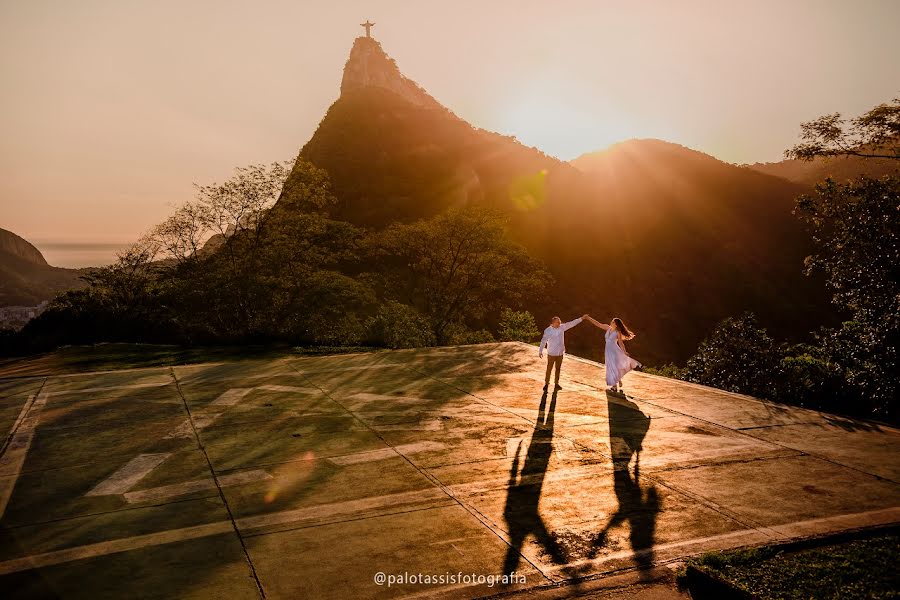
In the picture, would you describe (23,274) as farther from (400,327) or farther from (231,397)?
(231,397)

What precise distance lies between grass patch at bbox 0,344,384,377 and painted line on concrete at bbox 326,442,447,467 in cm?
960

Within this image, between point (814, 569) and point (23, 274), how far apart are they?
14072 cm

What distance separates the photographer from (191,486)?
623 cm

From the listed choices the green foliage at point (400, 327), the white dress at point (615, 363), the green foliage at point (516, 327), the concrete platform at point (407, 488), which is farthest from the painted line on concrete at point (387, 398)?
the green foliage at point (516, 327)

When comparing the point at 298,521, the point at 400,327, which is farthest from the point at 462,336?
the point at 298,521

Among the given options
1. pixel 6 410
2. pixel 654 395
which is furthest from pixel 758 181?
pixel 6 410

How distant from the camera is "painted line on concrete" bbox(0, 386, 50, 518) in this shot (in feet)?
20.6

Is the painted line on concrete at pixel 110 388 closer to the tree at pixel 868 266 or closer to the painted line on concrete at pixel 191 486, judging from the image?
the painted line on concrete at pixel 191 486

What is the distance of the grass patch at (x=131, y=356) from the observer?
14.3m

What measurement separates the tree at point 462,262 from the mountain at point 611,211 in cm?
3992

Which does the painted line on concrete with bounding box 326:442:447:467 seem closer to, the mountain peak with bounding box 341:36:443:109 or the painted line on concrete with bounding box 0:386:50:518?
the painted line on concrete with bounding box 0:386:50:518

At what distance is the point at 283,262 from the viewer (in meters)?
25.3

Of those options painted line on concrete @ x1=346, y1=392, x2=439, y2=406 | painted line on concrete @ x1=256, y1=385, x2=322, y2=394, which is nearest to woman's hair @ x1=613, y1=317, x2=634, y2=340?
painted line on concrete @ x1=346, y1=392, x2=439, y2=406

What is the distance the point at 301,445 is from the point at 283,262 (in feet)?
61.5
